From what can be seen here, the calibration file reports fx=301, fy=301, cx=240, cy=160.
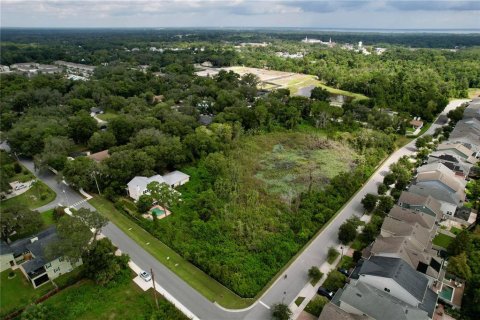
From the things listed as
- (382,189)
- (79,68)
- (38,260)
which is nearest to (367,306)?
(382,189)

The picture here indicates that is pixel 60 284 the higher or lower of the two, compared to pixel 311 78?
lower

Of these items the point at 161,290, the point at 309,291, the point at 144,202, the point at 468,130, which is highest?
the point at 468,130

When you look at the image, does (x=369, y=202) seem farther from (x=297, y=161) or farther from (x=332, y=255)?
(x=297, y=161)

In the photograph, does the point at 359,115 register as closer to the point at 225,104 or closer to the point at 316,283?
the point at 225,104

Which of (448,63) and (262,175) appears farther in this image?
(448,63)

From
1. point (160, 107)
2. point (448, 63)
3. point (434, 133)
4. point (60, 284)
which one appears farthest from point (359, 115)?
point (448, 63)

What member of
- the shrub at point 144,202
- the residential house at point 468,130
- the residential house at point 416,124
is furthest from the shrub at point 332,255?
the residential house at point 416,124

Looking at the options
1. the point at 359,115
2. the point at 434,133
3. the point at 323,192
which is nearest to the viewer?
the point at 323,192
